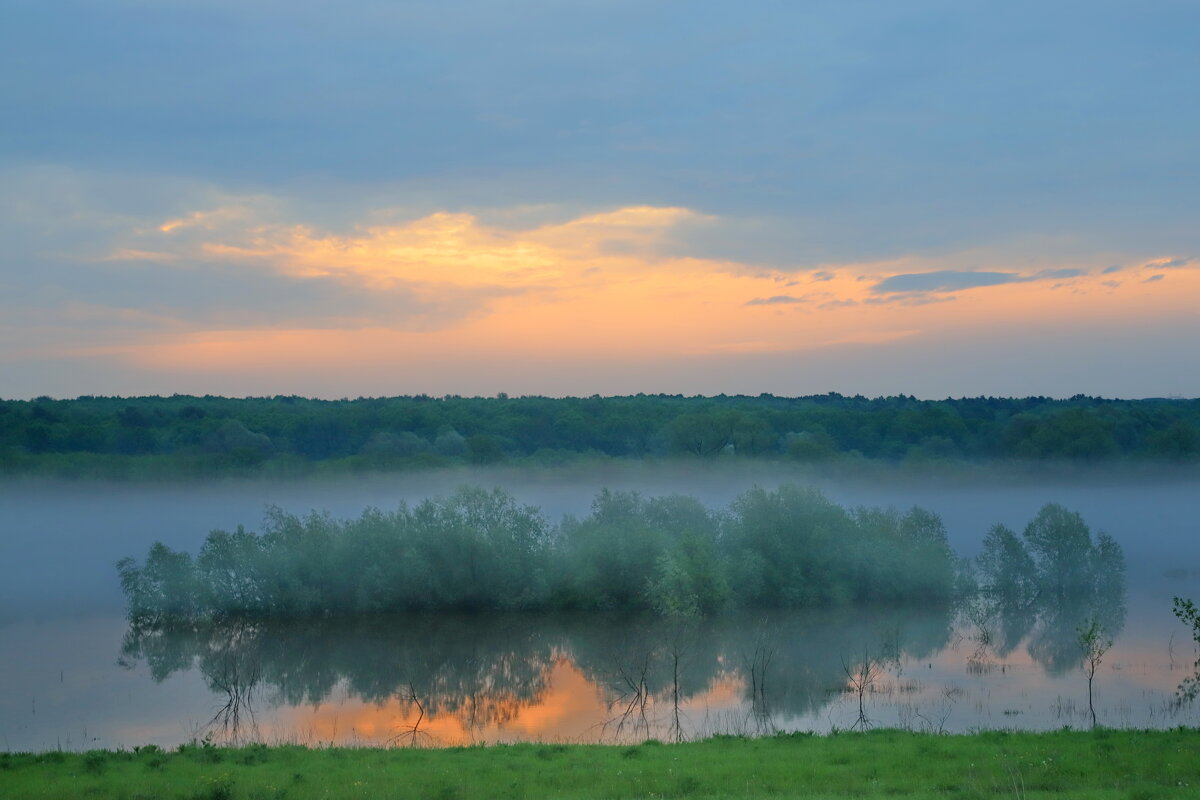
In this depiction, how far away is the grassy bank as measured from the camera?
16781mm

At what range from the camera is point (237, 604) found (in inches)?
2036

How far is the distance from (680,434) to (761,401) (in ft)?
128

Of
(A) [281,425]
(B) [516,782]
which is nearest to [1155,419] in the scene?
(A) [281,425]

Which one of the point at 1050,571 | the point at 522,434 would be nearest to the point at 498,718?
the point at 1050,571

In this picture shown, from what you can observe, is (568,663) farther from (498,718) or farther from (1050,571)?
(1050,571)

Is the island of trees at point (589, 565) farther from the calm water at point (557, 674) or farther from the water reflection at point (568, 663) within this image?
the calm water at point (557, 674)

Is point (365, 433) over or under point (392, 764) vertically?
over

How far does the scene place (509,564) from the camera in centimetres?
5338

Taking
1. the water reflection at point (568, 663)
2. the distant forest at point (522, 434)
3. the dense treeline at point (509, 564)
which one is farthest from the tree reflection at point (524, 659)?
the distant forest at point (522, 434)

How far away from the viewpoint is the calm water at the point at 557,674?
2886cm

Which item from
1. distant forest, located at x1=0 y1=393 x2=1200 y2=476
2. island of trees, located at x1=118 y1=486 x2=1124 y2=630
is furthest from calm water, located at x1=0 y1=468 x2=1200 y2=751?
distant forest, located at x1=0 y1=393 x2=1200 y2=476

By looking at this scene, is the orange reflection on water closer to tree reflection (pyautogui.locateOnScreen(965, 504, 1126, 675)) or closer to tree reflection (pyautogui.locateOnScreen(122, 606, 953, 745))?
tree reflection (pyautogui.locateOnScreen(122, 606, 953, 745))

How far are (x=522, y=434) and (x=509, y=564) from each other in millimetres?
48968

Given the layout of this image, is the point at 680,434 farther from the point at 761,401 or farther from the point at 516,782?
the point at 516,782
